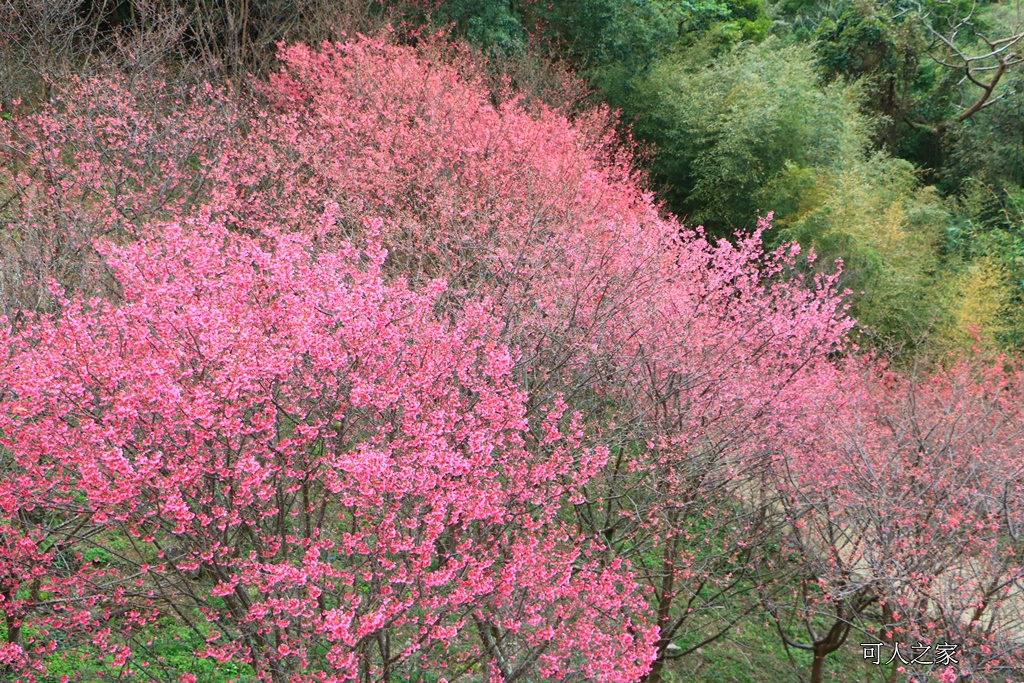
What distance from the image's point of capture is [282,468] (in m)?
4.67

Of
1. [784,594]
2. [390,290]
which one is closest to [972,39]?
[784,594]

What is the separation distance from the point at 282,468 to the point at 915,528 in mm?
5108

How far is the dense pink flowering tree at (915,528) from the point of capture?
240 inches

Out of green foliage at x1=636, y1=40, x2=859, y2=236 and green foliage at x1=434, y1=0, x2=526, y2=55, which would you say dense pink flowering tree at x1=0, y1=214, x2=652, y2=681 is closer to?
green foliage at x1=434, y1=0, x2=526, y2=55

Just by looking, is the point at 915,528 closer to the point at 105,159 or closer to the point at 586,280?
the point at 586,280

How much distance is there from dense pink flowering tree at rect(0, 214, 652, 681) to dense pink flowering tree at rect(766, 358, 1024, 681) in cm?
214

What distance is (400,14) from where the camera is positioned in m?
17.0

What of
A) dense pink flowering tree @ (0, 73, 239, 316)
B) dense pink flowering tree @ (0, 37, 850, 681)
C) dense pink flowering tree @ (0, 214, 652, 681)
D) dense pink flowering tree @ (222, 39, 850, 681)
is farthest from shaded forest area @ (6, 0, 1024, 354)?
dense pink flowering tree @ (0, 214, 652, 681)

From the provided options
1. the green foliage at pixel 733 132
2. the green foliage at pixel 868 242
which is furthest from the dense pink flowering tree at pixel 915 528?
the green foliage at pixel 733 132

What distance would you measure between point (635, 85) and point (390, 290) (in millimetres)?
15368

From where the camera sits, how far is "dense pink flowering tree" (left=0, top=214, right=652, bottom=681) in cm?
453

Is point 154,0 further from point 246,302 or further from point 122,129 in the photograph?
point 246,302

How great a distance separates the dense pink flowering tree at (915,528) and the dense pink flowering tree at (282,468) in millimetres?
2137

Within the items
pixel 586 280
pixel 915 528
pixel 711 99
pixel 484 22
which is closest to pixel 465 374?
pixel 586 280
